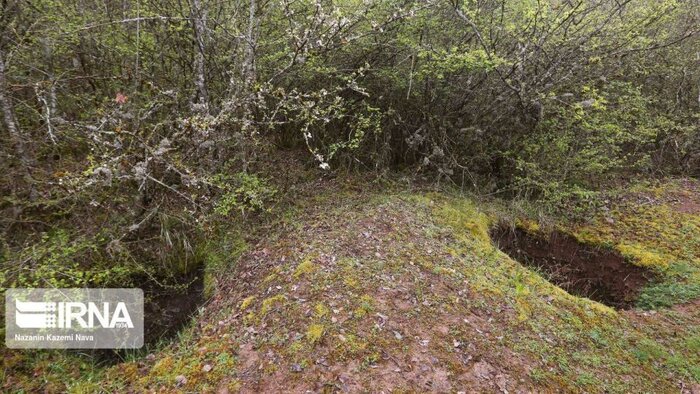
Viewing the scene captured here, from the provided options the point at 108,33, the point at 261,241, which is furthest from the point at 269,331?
the point at 108,33

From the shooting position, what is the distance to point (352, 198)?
597 cm

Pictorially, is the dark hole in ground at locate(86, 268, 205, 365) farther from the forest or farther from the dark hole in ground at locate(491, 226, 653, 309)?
the dark hole in ground at locate(491, 226, 653, 309)

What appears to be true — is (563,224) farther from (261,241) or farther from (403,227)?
(261,241)

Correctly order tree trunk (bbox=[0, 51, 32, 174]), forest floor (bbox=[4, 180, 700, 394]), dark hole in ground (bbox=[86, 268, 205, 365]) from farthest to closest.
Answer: dark hole in ground (bbox=[86, 268, 205, 365])
tree trunk (bbox=[0, 51, 32, 174])
forest floor (bbox=[4, 180, 700, 394])

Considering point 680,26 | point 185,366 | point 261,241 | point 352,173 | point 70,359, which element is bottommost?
point 70,359

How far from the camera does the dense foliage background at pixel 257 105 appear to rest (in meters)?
4.27

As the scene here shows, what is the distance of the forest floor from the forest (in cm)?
2

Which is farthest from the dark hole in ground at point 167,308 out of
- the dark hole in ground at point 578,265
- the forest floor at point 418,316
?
the dark hole in ground at point 578,265

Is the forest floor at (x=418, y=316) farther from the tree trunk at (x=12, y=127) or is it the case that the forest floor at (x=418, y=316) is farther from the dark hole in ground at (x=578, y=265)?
the tree trunk at (x=12, y=127)

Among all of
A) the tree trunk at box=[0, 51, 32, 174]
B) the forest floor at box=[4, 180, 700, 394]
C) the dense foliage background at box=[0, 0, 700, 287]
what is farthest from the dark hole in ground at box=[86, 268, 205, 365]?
the tree trunk at box=[0, 51, 32, 174]

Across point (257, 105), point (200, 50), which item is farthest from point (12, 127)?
point (257, 105)

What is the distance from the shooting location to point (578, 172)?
6.62 metres

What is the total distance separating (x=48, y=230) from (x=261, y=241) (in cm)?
243

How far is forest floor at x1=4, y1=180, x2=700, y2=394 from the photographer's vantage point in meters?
3.17
